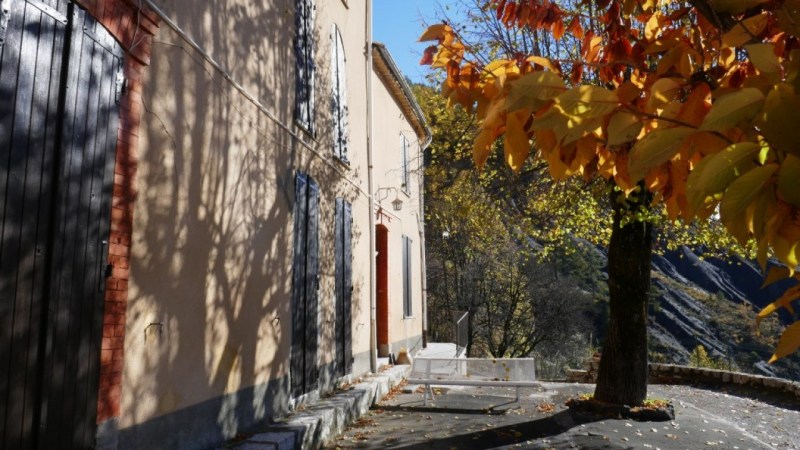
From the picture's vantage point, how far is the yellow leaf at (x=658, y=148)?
0.99 meters

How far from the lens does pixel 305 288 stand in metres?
7.00

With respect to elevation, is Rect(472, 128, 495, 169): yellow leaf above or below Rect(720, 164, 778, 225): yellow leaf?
above

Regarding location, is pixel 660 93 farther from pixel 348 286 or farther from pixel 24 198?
pixel 348 286

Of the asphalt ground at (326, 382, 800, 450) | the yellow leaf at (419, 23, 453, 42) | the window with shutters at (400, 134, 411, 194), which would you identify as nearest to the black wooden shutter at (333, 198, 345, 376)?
the asphalt ground at (326, 382, 800, 450)

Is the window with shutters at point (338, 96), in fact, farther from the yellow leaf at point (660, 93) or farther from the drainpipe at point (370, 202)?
the yellow leaf at point (660, 93)

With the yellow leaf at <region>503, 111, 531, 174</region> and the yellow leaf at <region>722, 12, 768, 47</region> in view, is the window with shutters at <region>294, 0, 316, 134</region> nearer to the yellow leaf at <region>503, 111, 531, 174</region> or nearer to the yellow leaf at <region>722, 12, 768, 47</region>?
the yellow leaf at <region>503, 111, 531, 174</region>

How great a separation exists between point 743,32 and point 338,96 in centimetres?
782

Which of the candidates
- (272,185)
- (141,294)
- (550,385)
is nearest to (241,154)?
Answer: (272,185)

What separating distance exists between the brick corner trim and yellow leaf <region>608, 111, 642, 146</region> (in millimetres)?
3229

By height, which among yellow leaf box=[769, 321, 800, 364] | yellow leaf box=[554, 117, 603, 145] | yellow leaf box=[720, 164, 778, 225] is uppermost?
yellow leaf box=[554, 117, 603, 145]

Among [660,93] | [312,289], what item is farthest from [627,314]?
[660,93]

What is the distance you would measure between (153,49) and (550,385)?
912 cm

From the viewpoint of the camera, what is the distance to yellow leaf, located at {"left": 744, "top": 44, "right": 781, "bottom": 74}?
100cm

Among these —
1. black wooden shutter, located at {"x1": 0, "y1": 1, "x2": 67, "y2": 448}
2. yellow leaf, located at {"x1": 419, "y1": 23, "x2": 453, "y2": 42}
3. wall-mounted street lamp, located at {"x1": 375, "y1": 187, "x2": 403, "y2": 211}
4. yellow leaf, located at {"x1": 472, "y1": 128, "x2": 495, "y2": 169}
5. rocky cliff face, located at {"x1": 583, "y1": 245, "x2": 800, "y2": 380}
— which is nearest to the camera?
yellow leaf, located at {"x1": 472, "y1": 128, "x2": 495, "y2": 169}
